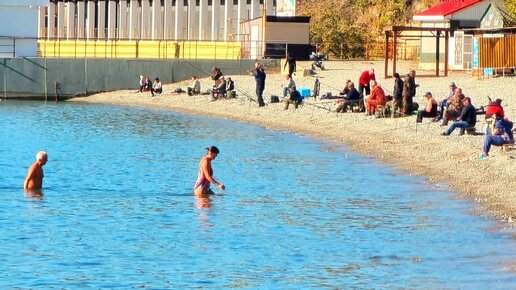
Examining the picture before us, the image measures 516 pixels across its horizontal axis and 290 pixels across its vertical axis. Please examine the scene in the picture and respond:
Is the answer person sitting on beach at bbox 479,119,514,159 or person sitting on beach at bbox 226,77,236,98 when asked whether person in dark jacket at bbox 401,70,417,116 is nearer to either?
person sitting on beach at bbox 479,119,514,159

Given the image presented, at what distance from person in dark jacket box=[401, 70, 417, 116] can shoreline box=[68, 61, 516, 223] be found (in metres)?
0.39

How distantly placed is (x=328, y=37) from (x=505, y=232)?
160 ft

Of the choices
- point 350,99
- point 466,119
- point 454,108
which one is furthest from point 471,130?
point 350,99

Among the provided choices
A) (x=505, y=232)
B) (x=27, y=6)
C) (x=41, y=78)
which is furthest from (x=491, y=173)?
(x=27, y=6)

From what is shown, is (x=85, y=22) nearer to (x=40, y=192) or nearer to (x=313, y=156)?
(x=313, y=156)

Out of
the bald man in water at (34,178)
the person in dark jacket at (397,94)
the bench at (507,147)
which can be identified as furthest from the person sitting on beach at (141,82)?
the bench at (507,147)

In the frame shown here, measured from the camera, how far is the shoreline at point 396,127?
24.5 meters

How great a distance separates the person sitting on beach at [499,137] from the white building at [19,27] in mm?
39670

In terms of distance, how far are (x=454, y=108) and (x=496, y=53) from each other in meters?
15.8

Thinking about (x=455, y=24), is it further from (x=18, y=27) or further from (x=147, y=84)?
(x=18, y=27)

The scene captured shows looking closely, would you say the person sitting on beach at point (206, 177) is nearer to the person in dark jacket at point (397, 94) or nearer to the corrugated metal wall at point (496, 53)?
the person in dark jacket at point (397, 94)

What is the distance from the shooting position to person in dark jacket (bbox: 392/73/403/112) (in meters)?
35.6

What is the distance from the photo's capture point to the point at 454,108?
1267 inches

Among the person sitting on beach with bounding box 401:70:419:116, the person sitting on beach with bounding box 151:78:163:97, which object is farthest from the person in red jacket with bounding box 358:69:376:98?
the person sitting on beach with bounding box 151:78:163:97
